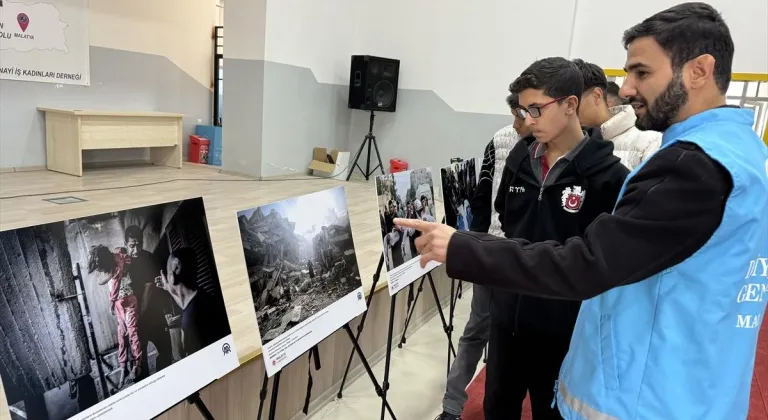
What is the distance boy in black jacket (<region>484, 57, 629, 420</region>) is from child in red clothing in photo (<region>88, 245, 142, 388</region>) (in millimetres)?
978

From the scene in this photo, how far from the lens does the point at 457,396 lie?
213cm

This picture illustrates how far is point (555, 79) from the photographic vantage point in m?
1.42

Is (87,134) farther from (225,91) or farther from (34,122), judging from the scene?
(225,91)

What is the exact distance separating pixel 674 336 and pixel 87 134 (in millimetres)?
6395

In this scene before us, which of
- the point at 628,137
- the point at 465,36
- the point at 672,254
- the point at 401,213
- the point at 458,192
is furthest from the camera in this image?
the point at 465,36

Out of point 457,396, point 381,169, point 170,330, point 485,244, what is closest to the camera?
point 485,244

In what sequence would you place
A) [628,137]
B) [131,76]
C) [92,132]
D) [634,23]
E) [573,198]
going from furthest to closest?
[131,76]
[92,132]
[634,23]
[628,137]
[573,198]

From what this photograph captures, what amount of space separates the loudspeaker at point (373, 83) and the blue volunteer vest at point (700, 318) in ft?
19.6

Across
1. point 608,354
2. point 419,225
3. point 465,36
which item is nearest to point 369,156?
point 465,36

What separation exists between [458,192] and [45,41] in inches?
220

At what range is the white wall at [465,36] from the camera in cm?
548

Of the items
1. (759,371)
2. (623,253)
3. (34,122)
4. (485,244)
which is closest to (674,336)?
(623,253)
